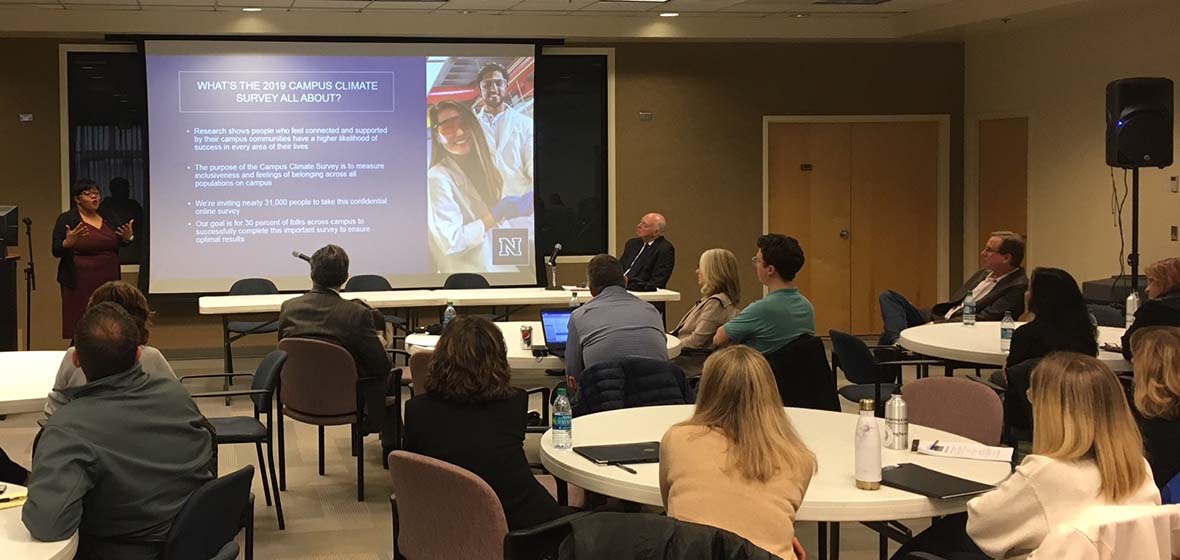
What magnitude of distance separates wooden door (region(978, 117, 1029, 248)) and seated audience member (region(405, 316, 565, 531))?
869 cm

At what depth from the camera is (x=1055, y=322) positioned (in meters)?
5.56

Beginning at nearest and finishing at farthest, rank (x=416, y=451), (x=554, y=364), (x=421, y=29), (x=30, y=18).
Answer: (x=416, y=451) → (x=554, y=364) → (x=30, y=18) → (x=421, y=29)

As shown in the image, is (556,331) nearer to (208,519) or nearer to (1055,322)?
(1055,322)

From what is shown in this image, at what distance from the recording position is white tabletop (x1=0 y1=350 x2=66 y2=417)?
180 inches

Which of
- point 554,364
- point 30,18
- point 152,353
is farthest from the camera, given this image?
point 30,18

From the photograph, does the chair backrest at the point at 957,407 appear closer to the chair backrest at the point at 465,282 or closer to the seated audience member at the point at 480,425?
the seated audience member at the point at 480,425

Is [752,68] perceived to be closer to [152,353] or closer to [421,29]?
[421,29]

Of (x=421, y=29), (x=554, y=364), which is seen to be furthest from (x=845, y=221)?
(x=554, y=364)

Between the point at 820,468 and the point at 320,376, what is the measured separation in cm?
292

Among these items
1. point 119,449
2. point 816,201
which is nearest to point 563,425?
point 119,449

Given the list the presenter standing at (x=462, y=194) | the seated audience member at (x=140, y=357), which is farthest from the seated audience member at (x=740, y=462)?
the presenter standing at (x=462, y=194)

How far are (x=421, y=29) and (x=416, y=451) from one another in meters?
7.59

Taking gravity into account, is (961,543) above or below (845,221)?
below

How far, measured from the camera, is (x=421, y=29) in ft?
35.0
